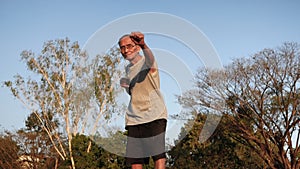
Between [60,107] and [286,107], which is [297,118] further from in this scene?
[60,107]

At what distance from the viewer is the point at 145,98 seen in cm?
348

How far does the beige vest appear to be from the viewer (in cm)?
347

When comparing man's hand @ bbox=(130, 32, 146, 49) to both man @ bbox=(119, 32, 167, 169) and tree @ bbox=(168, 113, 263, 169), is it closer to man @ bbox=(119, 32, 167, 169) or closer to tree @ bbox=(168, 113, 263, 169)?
man @ bbox=(119, 32, 167, 169)

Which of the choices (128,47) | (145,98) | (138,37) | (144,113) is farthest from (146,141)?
(138,37)

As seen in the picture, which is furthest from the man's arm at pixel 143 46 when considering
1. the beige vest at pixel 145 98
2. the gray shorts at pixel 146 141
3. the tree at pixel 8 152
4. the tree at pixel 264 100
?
the tree at pixel 8 152

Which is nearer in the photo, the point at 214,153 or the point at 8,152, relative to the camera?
the point at 214,153

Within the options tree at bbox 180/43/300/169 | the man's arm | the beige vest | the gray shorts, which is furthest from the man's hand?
tree at bbox 180/43/300/169

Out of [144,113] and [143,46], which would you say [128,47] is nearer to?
[143,46]

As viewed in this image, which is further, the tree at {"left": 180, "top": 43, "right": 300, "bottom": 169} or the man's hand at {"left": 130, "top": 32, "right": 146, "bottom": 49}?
the tree at {"left": 180, "top": 43, "right": 300, "bottom": 169}

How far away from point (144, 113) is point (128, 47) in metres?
0.57

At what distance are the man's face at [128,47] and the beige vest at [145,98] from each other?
0.11 metres

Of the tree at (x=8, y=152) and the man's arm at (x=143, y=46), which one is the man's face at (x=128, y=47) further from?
the tree at (x=8, y=152)

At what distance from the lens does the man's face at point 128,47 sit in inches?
135

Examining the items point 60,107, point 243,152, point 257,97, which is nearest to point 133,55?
point 257,97
